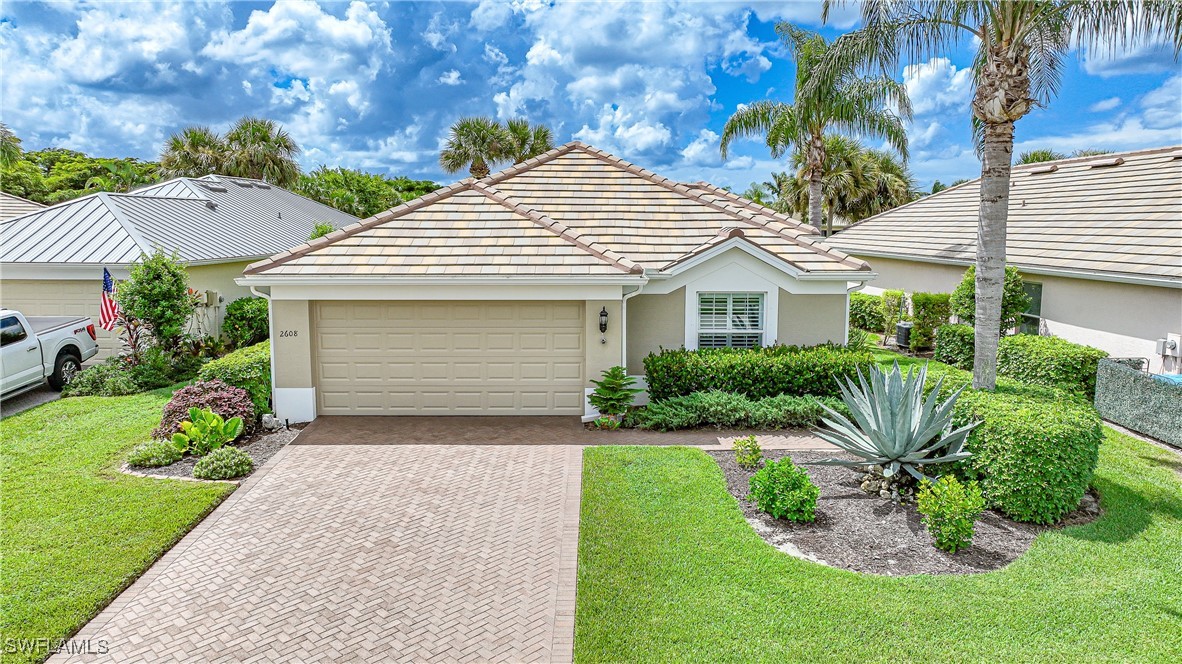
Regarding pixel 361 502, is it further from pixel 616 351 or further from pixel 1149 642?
pixel 1149 642

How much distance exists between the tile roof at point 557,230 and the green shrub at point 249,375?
1.58 meters

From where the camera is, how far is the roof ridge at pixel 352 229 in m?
11.4

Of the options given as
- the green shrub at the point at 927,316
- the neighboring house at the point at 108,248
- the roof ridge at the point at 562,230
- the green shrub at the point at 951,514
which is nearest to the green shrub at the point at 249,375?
the roof ridge at the point at 562,230

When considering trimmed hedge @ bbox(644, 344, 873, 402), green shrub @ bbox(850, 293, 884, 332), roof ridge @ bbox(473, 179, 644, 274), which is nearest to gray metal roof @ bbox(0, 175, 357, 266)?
roof ridge @ bbox(473, 179, 644, 274)

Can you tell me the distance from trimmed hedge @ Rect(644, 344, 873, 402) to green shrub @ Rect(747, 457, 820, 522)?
13.1 feet

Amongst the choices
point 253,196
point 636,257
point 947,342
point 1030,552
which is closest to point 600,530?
point 1030,552

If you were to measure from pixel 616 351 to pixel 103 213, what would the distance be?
14.5 meters

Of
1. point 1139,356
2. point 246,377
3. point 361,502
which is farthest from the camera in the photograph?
point 1139,356

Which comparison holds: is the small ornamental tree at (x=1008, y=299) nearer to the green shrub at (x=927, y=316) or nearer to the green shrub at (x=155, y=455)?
the green shrub at (x=927, y=316)

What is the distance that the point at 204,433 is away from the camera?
9.80m

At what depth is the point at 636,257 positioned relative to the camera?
1271 centimetres

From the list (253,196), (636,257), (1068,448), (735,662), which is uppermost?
(253,196)

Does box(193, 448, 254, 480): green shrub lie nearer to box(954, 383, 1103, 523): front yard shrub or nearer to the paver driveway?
the paver driveway

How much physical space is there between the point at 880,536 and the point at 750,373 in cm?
481
